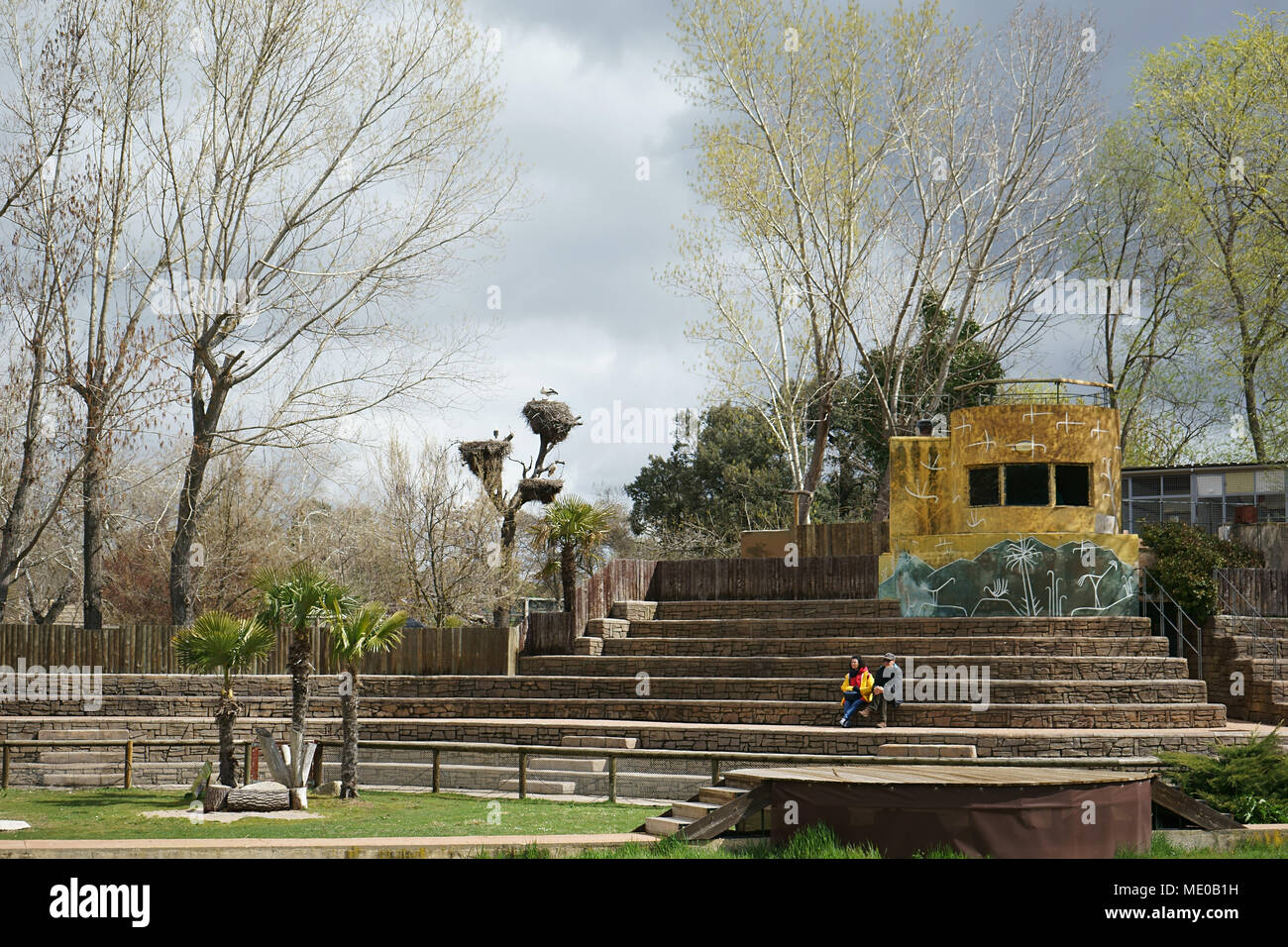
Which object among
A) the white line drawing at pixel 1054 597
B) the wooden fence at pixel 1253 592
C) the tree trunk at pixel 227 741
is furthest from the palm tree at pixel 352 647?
the wooden fence at pixel 1253 592

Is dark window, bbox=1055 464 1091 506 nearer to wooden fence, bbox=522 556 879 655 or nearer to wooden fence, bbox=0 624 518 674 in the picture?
wooden fence, bbox=522 556 879 655

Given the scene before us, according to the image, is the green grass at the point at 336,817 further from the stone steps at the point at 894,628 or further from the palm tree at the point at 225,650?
the stone steps at the point at 894,628

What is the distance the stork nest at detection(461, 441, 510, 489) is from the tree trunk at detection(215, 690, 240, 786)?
2065 centimetres

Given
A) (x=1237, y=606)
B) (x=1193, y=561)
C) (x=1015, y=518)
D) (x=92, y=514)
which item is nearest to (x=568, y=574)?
(x=1015, y=518)

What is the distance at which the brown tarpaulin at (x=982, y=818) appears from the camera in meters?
9.28

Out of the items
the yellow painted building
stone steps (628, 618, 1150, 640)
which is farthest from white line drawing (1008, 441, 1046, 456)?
stone steps (628, 618, 1150, 640)

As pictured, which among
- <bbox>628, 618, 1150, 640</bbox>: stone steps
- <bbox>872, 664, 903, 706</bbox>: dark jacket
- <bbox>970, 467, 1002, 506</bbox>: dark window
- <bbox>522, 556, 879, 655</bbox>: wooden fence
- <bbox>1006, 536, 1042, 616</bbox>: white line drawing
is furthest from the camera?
<bbox>522, 556, 879, 655</bbox>: wooden fence

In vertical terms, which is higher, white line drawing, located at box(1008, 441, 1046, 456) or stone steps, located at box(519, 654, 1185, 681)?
white line drawing, located at box(1008, 441, 1046, 456)

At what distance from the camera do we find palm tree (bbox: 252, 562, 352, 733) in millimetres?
15875

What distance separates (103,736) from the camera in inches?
832

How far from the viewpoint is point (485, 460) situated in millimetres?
37062

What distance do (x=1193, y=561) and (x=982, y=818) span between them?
706 inches
